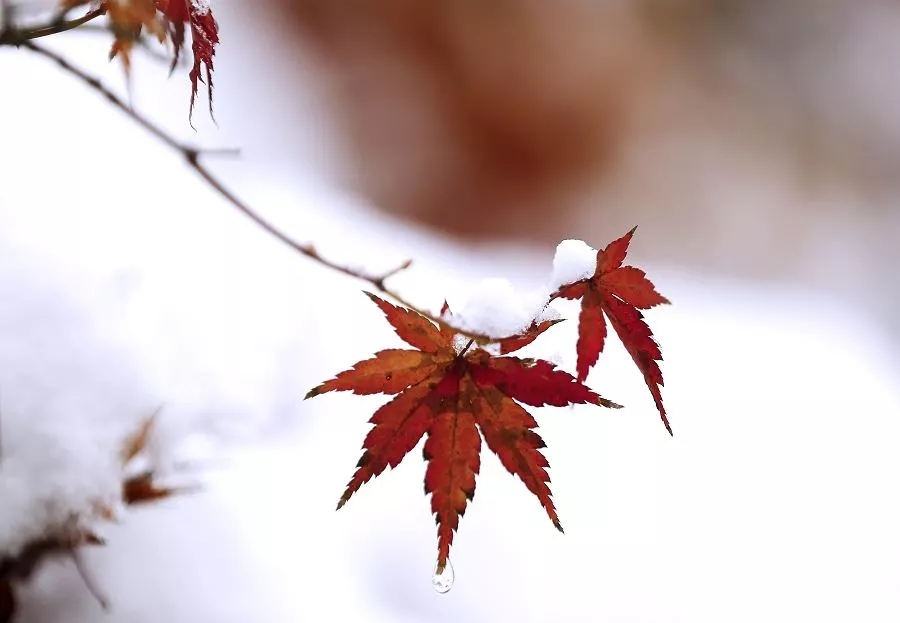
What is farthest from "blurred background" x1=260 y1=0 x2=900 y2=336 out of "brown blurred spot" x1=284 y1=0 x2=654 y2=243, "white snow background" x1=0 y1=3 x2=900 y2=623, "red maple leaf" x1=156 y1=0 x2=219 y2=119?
"red maple leaf" x1=156 y1=0 x2=219 y2=119

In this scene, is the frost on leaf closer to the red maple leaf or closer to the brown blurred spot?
the red maple leaf

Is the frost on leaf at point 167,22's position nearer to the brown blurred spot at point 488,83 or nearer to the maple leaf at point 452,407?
the maple leaf at point 452,407

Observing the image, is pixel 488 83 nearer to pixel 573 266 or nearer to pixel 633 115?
pixel 633 115

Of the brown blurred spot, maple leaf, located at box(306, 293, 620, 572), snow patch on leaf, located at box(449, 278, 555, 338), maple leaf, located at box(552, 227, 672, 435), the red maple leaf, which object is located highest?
the brown blurred spot

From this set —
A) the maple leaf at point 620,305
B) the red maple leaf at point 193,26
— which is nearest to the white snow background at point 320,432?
the maple leaf at point 620,305

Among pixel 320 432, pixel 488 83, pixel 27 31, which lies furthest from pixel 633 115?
pixel 27 31

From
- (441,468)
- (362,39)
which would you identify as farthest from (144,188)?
(362,39)
